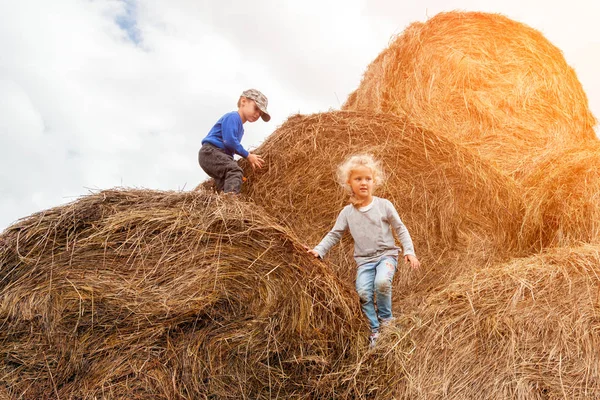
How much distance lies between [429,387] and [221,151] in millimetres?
1934

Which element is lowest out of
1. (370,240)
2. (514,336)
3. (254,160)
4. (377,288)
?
(514,336)

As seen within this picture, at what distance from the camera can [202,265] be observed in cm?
238

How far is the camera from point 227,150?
3.61 metres

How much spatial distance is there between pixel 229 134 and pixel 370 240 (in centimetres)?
117

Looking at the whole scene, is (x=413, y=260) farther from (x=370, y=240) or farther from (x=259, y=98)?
(x=259, y=98)

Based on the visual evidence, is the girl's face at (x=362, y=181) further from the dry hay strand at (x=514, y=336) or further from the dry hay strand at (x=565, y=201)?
the dry hay strand at (x=565, y=201)

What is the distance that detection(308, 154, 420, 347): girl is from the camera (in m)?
2.71

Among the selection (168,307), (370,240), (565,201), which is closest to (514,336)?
(370,240)

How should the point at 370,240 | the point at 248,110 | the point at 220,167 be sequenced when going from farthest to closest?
the point at 248,110 → the point at 220,167 → the point at 370,240

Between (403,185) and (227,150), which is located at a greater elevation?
(227,150)

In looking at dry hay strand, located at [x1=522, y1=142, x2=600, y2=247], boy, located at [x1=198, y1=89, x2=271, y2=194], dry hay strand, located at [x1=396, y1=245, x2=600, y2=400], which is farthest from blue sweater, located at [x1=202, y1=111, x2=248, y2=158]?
dry hay strand, located at [x1=522, y1=142, x2=600, y2=247]

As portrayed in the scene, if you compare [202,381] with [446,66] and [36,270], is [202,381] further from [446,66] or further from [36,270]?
[446,66]

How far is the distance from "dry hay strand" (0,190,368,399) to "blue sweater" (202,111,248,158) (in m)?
1.08

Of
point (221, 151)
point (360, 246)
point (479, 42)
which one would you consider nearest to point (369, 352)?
point (360, 246)
